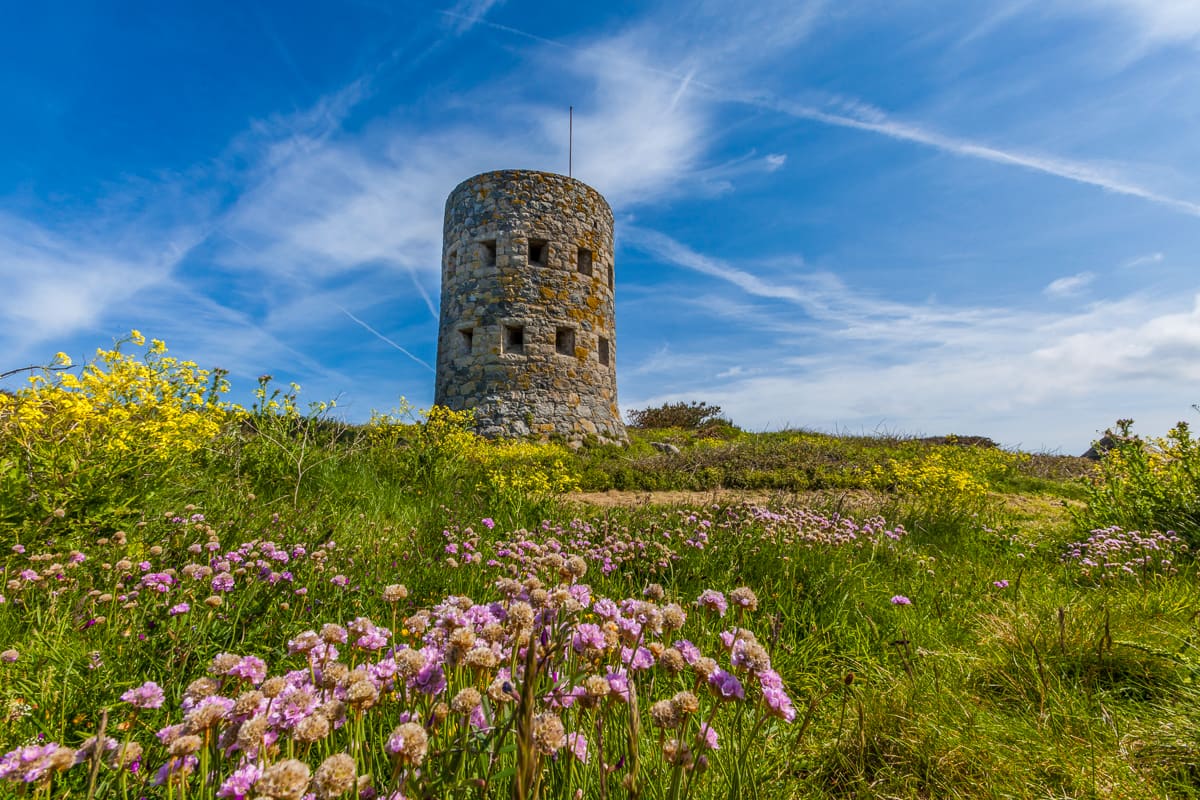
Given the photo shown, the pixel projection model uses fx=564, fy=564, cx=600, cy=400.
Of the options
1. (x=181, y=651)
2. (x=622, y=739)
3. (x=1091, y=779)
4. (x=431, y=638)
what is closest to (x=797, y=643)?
(x=1091, y=779)

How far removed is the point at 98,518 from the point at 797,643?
14.0 ft

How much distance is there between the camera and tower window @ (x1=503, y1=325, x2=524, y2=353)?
14.8 metres

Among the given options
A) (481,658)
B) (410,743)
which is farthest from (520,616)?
(410,743)

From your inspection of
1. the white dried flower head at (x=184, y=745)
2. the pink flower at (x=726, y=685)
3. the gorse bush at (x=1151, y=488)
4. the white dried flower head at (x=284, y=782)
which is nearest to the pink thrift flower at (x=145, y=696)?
the white dried flower head at (x=184, y=745)

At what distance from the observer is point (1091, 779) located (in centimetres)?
167

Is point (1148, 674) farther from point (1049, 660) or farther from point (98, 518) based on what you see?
point (98, 518)

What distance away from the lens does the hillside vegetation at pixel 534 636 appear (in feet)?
3.84

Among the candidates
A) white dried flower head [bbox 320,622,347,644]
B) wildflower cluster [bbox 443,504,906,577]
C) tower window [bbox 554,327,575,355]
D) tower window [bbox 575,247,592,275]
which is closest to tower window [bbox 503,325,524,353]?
tower window [bbox 554,327,575,355]

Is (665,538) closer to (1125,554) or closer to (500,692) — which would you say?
(500,692)

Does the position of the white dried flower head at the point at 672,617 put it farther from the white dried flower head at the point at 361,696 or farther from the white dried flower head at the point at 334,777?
the white dried flower head at the point at 334,777

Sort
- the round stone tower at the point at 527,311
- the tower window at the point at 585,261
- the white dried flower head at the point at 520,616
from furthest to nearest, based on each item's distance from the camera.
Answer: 1. the tower window at the point at 585,261
2. the round stone tower at the point at 527,311
3. the white dried flower head at the point at 520,616

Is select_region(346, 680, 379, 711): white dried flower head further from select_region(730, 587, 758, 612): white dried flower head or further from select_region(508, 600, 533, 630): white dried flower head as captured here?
select_region(730, 587, 758, 612): white dried flower head

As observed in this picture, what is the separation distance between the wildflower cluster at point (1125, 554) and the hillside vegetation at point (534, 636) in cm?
4

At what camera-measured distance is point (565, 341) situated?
50.5ft
